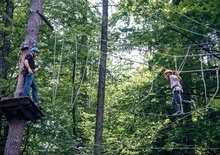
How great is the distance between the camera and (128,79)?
49.7ft

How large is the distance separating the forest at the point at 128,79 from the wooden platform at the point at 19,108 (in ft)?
8.52

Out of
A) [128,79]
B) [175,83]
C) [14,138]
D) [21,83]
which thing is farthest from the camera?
[128,79]

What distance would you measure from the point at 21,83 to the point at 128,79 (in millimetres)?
7871

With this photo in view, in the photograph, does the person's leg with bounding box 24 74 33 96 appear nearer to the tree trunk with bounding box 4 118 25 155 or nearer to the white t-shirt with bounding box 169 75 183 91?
the tree trunk with bounding box 4 118 25 155

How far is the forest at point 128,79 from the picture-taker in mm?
11180

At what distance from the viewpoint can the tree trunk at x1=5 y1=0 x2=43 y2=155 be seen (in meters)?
7.36

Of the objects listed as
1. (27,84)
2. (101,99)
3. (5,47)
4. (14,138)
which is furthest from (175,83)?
(5,47)

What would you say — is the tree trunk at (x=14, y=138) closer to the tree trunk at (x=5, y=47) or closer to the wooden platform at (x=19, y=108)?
the wooden platform at (x=19, y=108)

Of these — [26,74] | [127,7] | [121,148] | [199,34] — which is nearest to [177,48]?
[199,34]

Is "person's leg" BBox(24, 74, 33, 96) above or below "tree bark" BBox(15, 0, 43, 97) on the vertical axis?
below

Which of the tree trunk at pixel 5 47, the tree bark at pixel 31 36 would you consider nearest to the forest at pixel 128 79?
the tree trunk at pixel 5 47

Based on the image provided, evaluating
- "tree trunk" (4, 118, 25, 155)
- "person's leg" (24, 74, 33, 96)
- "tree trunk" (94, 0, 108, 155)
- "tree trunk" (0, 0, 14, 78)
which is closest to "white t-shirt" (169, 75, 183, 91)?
"tree trunk" (94, 0, 108, 155)

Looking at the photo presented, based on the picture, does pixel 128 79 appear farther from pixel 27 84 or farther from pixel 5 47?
pixel 27 84

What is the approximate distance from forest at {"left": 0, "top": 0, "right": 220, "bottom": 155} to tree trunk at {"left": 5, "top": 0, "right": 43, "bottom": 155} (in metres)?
2.09
